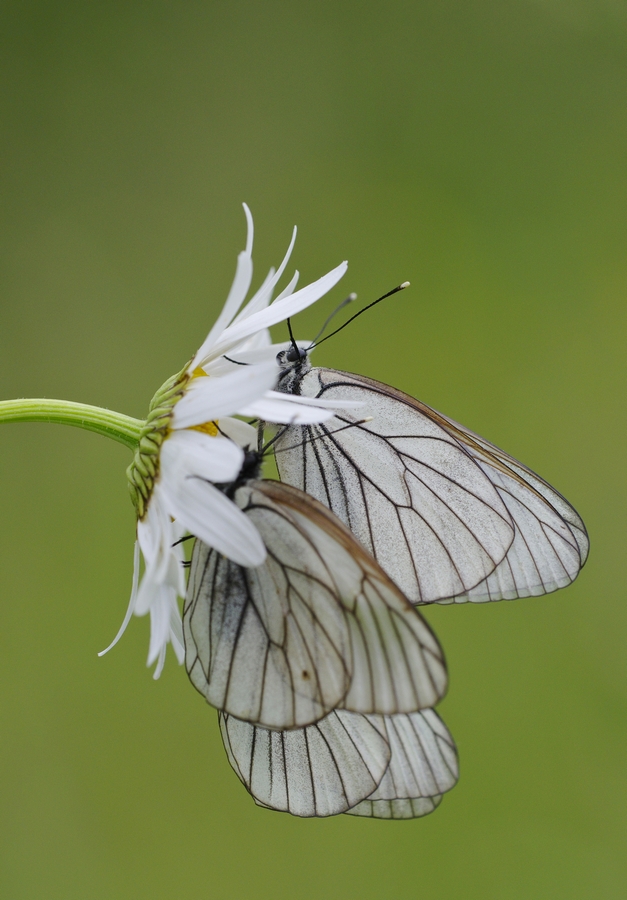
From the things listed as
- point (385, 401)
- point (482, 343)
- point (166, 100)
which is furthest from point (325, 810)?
point (166, 100)

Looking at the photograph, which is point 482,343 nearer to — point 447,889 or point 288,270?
point 288,270

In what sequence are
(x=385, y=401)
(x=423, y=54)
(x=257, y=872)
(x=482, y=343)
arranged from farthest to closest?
(x=423, y=54)
(x=482, y=343)
(x=257, y=872)
(x=385, y=401)

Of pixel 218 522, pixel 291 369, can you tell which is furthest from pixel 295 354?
pixel 218 522

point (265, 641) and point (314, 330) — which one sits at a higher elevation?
point (314, 330)

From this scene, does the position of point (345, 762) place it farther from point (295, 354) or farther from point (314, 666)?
point (295, 354)

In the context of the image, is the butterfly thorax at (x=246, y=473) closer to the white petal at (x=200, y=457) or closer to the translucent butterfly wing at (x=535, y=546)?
the white petal at (x=200, y=457)
